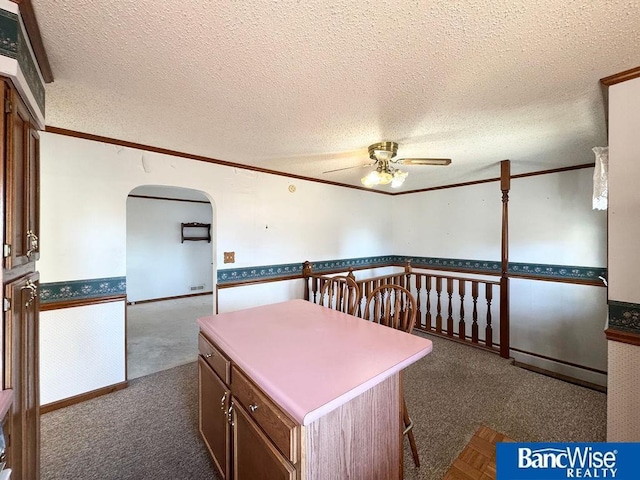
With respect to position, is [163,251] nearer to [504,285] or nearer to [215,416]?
[215,416]

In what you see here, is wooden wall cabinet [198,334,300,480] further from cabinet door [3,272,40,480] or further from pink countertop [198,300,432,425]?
cabinet door [3,272,40,480]

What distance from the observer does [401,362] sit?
1.06m

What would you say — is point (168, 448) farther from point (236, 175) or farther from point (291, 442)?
point (236, 175)

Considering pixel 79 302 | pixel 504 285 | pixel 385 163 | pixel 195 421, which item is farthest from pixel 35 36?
pixel 504 285

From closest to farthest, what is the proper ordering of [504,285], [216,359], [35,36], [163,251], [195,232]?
[35,36]
[216,359]
[504,285]
[163,251]
[195,232]

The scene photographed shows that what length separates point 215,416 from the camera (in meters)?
1.39

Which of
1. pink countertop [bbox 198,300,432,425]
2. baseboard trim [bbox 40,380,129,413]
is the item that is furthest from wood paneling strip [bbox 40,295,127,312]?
pink countertop [bbox 198,300,432,425]

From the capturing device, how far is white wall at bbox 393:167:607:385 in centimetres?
312

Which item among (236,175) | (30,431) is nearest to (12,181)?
(30,431)

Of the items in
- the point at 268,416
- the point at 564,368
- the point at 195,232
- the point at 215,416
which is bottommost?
the point at 564,368

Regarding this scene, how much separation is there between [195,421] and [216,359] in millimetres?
1032

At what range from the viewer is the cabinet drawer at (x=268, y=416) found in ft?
2.65

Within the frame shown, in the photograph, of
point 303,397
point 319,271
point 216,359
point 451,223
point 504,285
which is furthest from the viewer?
point 451,223

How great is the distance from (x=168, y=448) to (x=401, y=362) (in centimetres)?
166
